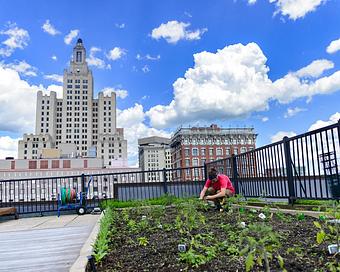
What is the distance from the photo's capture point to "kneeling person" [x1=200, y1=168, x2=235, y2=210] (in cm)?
523

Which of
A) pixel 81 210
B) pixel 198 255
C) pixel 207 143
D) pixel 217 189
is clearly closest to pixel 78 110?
pixel 207 143

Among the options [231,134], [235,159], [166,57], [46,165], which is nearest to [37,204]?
[235,159]

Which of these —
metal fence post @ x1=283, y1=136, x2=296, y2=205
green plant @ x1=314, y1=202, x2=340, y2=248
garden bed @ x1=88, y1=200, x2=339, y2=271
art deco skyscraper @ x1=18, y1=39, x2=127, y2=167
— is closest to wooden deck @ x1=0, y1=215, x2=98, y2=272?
garden bed @ x1=88, y1=200, x2=339, y2=271

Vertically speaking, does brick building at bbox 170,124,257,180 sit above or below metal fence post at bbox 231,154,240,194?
above

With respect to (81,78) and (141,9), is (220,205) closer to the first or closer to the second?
(141,9)

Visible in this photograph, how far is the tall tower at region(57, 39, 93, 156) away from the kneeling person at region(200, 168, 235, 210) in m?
113

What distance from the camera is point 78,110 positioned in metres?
115

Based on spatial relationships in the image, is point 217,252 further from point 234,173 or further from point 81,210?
point 81,210

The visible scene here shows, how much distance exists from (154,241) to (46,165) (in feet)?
280

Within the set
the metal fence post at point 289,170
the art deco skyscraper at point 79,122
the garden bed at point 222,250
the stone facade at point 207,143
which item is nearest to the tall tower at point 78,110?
the art deco skyscraper at point 79,122

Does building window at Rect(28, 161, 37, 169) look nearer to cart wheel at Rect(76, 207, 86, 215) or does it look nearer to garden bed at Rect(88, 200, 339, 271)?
cart wheel at Rect(76, 207, 86, 215)

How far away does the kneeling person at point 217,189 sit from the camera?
5227mm

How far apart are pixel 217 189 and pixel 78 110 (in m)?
116

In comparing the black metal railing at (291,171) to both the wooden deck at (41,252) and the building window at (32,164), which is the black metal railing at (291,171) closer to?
the wooden deck at (41,252)
